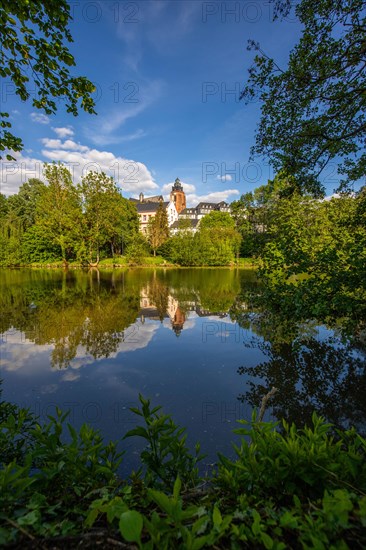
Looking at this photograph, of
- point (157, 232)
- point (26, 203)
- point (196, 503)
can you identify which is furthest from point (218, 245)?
point (196, 503)

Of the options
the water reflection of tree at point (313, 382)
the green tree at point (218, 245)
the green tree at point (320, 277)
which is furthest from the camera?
the green tree at point (218, 245)

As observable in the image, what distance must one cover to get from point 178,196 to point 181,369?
383 ft

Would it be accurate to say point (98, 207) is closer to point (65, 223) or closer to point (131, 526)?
point (65, 223)

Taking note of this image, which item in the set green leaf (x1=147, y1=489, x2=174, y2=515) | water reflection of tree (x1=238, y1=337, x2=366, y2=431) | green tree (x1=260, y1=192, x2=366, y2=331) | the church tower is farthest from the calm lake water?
the church tower

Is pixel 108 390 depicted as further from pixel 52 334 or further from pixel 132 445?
pixel 52 334

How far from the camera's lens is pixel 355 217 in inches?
264

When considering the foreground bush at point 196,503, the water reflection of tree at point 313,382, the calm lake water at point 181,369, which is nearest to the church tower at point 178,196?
the calm lake water at point 181,369

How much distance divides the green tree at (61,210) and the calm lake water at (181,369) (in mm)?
34608

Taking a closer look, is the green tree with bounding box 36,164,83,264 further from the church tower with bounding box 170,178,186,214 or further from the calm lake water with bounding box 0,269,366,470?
the church tower with bounding box 170,178,186,214

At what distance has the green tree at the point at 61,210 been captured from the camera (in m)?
42.9

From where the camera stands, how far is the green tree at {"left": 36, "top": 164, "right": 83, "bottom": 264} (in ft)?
141

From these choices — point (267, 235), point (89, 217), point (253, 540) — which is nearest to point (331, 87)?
point (267, 235)

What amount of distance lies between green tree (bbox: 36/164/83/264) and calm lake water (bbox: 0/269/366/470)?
34.6m

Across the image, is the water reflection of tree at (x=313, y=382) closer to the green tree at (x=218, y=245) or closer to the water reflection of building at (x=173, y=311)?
the water reflection of building at (x=173, y=311)
